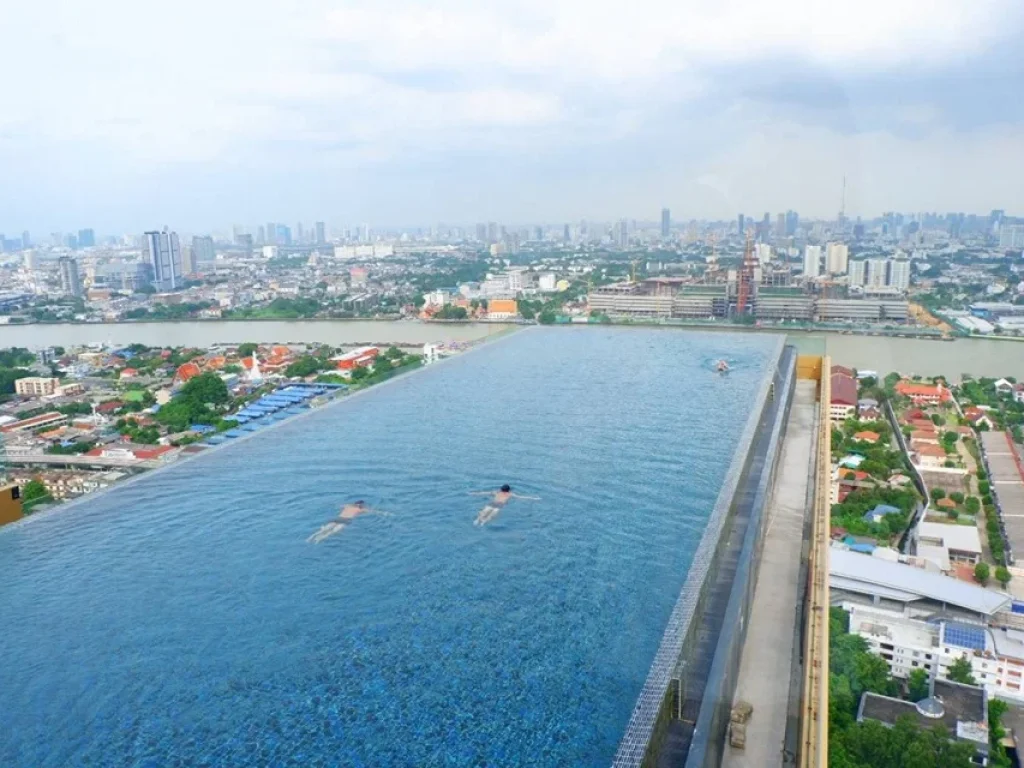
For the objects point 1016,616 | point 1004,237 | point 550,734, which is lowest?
point 1016,616

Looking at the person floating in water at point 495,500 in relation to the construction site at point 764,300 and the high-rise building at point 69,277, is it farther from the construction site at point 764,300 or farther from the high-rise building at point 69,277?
the high-rise building at point 69,277

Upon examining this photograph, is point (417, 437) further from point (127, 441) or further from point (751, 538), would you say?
point (127, 441)

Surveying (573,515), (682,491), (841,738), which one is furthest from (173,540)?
(841,738)

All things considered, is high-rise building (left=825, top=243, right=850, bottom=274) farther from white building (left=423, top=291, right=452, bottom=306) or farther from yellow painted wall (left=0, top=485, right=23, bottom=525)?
yellow painted wall (left=0, top=485, right=23, bottom=525)

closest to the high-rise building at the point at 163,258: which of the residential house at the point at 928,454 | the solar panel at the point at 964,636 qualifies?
the residential house at the point at 928,454

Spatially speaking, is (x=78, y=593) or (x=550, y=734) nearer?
(x=550, y=734)

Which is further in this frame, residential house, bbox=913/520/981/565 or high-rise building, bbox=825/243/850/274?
high-rise building, bbox=825/243/850/274

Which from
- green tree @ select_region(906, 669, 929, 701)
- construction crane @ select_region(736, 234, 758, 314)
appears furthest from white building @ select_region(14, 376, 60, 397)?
green tree @ select_region(906, 669, 929, 701)
